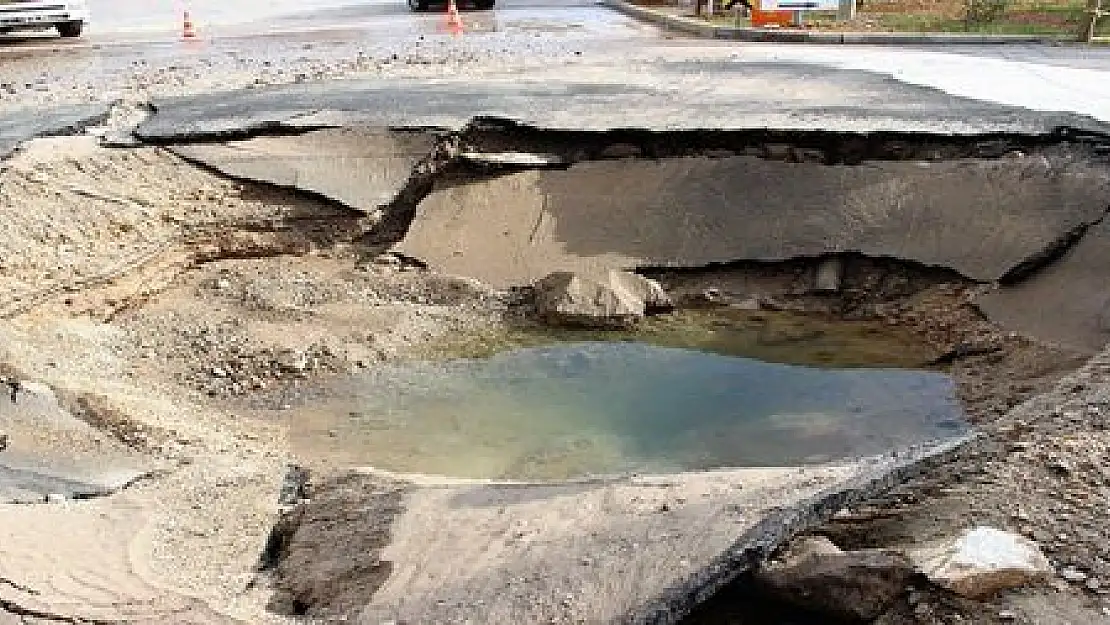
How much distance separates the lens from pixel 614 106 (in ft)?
35.3

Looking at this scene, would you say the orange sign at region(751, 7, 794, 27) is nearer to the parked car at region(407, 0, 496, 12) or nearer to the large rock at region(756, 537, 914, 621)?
the parked car at region(407, 0, 496, 12)

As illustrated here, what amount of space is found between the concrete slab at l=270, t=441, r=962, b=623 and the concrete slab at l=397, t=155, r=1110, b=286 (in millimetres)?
3950

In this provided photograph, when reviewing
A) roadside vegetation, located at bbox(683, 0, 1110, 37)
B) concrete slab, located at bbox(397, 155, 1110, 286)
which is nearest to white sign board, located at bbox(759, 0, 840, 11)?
roadside vegetation, located at bbox(683, 0, 1110, 37)

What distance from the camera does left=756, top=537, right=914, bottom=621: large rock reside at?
3492 mm

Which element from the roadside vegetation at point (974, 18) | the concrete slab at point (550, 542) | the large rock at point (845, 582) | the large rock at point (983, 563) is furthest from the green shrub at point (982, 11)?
the large rock at point (845, 582)

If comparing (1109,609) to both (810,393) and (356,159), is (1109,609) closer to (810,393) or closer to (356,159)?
(810,393)

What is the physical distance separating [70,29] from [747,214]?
15227 millimetres

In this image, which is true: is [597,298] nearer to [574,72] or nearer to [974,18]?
[574,72]

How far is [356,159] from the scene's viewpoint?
990cm

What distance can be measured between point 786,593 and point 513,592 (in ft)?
3.64

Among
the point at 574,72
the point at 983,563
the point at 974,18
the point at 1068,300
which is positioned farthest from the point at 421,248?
the point at 974,18

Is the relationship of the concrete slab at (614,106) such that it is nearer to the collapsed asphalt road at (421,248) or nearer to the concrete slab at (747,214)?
the collapsed asphalt road at (421,248)

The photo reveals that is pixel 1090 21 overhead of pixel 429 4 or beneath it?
overhead

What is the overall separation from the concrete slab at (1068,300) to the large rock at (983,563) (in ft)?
14.3
